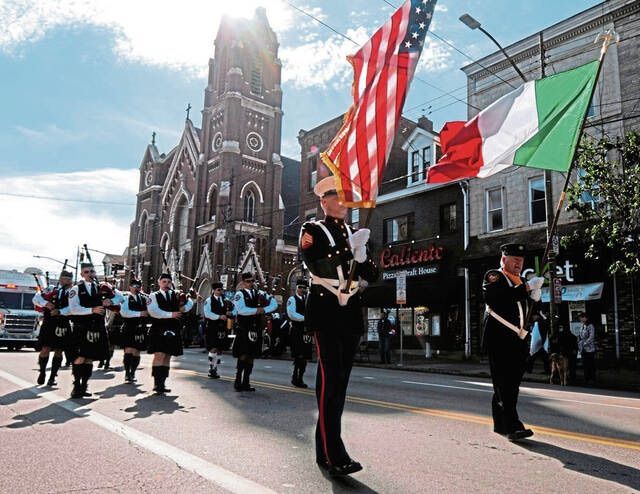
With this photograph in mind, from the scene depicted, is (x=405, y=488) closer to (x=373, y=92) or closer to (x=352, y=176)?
(x=352, y=176)

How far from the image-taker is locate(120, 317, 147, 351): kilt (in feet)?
38.8

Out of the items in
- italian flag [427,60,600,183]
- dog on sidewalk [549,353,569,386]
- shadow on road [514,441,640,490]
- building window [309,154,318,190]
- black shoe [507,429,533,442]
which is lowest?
shadow on road [514,441,640,490]

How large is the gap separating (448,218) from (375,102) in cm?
2196

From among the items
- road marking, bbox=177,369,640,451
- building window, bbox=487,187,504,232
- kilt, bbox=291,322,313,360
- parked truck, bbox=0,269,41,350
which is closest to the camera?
road marking, bbox=177,369,640,451

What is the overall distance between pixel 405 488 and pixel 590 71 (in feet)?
16.6

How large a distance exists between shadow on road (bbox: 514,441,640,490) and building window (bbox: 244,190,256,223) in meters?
47.1

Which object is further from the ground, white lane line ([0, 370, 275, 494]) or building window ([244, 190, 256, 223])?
building window ([244, 190, 256, 223])

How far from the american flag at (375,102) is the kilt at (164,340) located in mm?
5707

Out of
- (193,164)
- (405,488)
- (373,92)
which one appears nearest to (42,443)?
(405,488)

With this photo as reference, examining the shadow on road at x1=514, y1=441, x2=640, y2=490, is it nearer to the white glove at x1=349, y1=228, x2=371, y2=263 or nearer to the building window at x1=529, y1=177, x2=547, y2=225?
the white glove at x1=349, y1=228, x2=371, y2=263

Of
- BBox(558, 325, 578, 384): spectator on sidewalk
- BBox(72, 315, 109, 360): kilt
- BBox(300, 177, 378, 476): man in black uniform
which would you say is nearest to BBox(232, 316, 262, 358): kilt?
BBox(72, 315, 109, 360): kilt

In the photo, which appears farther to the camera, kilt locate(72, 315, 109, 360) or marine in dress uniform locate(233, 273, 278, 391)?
marine in dress uniform locate(233, 273, 278, 391)

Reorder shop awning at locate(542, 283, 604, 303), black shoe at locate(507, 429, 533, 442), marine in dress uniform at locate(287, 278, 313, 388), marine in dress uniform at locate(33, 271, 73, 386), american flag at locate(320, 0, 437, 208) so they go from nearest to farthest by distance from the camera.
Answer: american flag at locate(320, 0, 437, 208), black shoe at locate(507, 429, 533, 442), marine in dress uniform at locate(33, 271, 73, 386), marine in dress uniform at locate(287, 278, 313, 388), shop awning at locate(542, 283, 604, 303)

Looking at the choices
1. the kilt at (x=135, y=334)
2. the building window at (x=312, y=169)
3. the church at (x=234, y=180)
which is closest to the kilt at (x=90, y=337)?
the kilt at (x=135, y=334)
